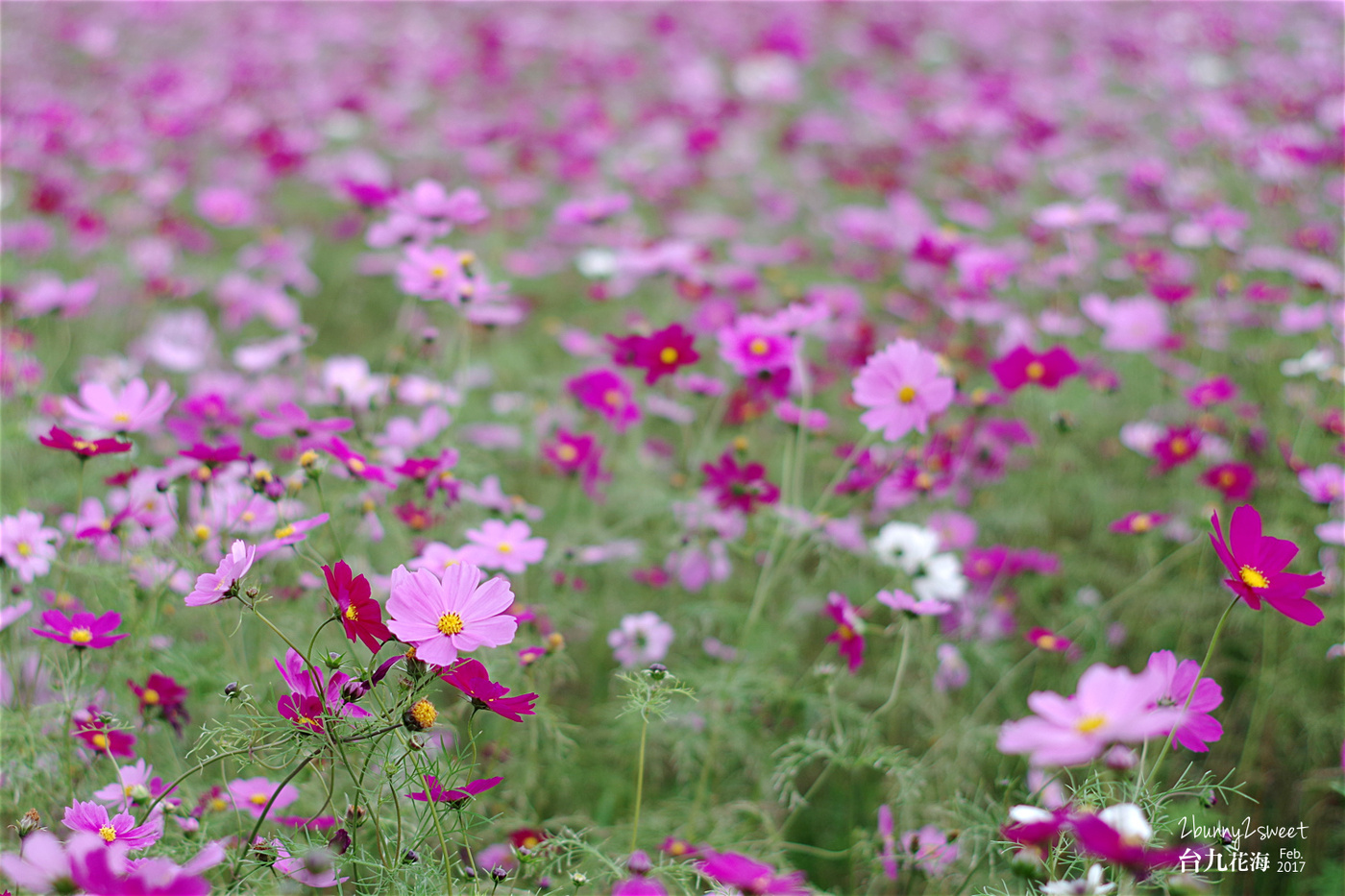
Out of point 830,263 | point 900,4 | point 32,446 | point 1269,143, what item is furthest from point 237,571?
point 900,4

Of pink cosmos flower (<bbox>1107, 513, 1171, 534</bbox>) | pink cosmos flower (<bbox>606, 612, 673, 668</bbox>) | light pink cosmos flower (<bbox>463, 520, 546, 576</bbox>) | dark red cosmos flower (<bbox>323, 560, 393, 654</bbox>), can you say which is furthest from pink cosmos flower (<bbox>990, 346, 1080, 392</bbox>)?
dark red cosmos flower (<bbox>323, 560, 393, 654</bbox>)

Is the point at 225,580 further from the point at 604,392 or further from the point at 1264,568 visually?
the point at 1264,568

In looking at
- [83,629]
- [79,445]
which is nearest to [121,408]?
[79,445]

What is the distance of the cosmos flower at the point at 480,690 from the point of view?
0.82m

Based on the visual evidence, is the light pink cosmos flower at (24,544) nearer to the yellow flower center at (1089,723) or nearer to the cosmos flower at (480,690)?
the cosmos flower at (480,690)

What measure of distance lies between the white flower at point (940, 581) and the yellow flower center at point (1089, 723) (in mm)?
834

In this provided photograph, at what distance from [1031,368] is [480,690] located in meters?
1.27

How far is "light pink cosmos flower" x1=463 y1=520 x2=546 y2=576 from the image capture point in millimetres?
1214

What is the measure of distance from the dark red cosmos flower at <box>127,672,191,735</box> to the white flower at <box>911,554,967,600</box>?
1.17 metres

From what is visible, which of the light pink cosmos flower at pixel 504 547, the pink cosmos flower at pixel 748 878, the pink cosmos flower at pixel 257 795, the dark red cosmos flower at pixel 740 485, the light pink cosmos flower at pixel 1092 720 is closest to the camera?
the light pink cosmos flower at pixel 1092 720

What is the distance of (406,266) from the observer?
59.7 inches

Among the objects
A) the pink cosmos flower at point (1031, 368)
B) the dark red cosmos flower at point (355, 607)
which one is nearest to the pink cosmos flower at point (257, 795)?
the dark red cosmos flower at point (355, 607)

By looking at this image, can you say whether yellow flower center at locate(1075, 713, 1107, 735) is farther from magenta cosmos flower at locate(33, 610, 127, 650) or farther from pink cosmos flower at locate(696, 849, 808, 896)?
magenta cosmos flower at locate(33, 610, 127, 650)

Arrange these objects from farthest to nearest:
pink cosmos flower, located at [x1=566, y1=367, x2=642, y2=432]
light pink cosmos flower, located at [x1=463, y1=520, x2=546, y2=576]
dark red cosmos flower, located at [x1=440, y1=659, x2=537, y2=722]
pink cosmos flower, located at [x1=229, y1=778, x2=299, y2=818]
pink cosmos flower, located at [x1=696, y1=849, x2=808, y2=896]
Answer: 1. pink cosmos flower, located at [x1=566, y1=367, x2=642, y2=432]
2. light pink cosmos flower, located at [x1=463, y1=520, x2=546, y2=576]
3. pink cosmos flower, located at [x1=229, y1=778, x2=299, y2=818]
4. dark red cosmos flower, located at [x1=440, y1=659, x2=537, y2=722]
5. pink cosmos flower, located at [x1=696, y1=849, x2=808, y2=896]
